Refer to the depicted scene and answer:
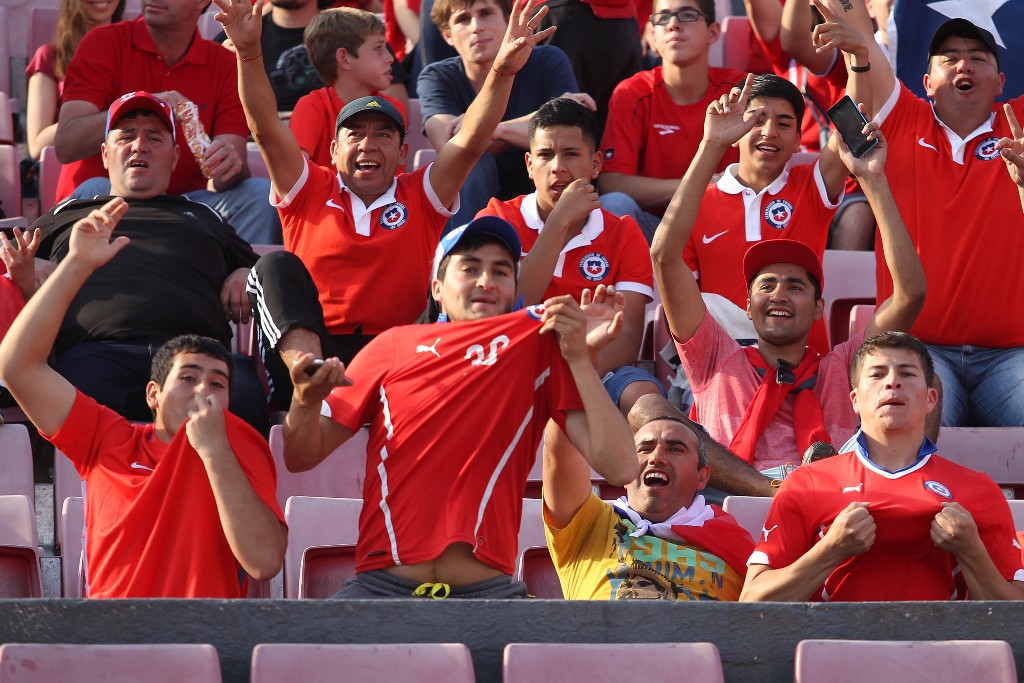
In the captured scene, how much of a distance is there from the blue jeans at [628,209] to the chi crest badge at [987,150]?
118 centimetres

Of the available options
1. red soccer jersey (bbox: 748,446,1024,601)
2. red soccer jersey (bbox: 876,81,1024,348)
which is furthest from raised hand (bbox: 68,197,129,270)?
red soccer jersey (bbox: 876,81,1024,348)

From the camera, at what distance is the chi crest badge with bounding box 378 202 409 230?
16.9ft

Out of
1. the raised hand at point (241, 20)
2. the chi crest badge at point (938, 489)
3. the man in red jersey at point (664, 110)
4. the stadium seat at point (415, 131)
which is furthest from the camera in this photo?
the stadium seat at point (415, 131)

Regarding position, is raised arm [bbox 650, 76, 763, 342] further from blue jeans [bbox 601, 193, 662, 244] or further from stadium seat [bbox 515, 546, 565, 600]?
blue jeans [bbox 601, 193, 662, 244]

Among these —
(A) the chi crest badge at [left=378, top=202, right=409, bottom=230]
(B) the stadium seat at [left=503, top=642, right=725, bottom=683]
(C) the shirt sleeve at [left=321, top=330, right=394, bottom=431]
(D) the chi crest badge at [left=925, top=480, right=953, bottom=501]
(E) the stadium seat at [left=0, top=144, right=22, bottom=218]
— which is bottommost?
(B) the stadium seat at [left=503, top=642, right=725, bottom=683]

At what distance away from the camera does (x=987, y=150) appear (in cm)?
539

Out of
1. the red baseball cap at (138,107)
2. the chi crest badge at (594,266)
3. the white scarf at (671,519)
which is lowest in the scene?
the white scarf at (671,519)

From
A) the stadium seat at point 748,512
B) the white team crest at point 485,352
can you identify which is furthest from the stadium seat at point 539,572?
the white team crest at point 485,352

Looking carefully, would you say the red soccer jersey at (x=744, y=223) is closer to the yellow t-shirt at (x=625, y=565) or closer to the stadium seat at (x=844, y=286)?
the stadium seat at (x=844, y=286)

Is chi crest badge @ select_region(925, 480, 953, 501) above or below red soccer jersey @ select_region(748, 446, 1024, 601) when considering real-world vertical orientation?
above

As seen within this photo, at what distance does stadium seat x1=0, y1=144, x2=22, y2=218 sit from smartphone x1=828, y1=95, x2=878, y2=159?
10.0 ft

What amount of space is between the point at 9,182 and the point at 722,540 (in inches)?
131

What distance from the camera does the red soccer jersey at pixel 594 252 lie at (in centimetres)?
525

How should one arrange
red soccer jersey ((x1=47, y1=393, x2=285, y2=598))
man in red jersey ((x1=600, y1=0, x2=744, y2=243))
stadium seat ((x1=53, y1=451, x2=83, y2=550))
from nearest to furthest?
red soccer jersey ((x1=47, y1=393, x2=285, y2=598)) < stadium seat ((x1=53, y1=451, x2=83, y2=550)) < man in red jersey ((x1=600, y1=0, x2=744, y2=243))
